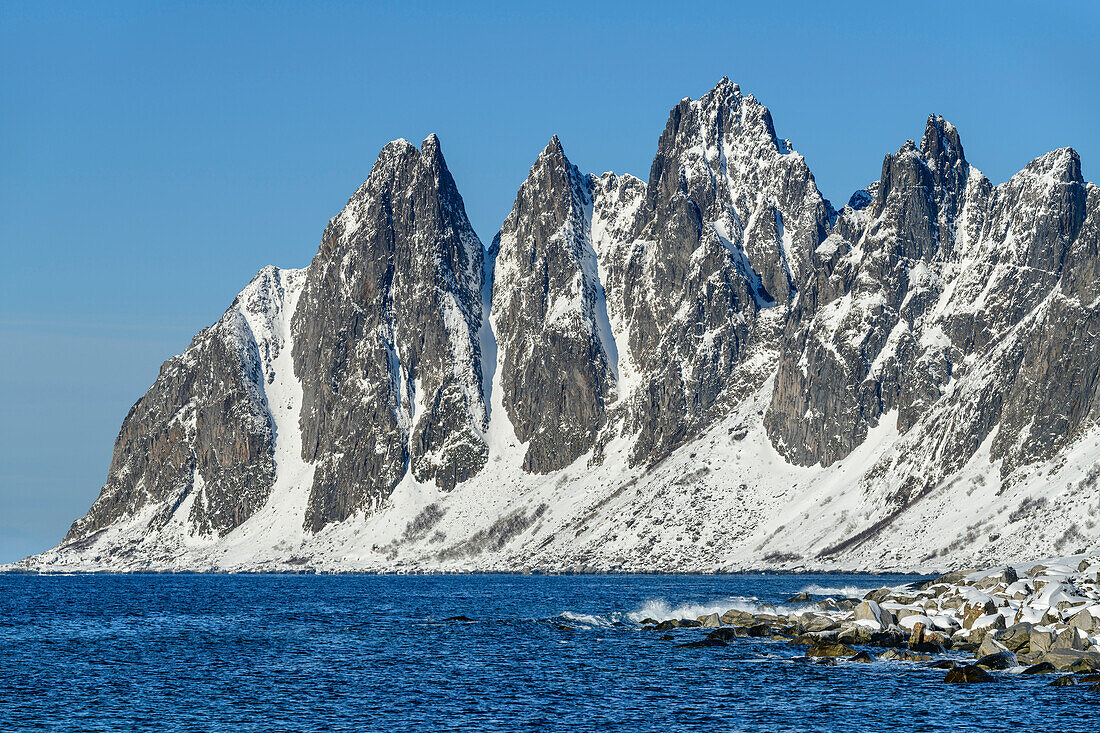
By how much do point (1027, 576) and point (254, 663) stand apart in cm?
6129

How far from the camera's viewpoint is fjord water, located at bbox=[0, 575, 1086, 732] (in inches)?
2398

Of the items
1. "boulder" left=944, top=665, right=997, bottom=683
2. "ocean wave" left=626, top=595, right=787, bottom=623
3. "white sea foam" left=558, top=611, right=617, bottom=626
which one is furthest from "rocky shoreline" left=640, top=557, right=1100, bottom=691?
"ocean wave" left=626, top=595, right=787, bottom=623

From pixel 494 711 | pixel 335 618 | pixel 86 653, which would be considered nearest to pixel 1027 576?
pixel 494 711

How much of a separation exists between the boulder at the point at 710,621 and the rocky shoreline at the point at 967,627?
12 cm

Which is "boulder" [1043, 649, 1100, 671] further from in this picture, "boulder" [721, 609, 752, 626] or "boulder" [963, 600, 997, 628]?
"boulder" [721, 609, 752, 626]

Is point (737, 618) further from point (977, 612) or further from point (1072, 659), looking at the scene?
point (1072, 659)

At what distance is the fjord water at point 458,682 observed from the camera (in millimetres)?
60906

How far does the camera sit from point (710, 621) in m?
105

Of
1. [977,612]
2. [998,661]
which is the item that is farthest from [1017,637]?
[977,612]

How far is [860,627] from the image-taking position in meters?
87.8

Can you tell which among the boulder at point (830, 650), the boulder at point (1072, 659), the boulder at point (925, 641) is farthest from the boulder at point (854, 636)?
the boulder at point (1072, 659)

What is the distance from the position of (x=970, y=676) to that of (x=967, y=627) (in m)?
16.9

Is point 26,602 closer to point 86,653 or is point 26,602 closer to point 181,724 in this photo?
point 86,653

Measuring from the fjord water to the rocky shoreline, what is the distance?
8.59ft
